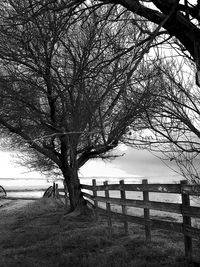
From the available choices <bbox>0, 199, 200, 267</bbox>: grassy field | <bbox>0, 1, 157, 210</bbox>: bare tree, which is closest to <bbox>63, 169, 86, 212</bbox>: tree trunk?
<bbox>0, 1, 157, 210</bbox>: bare tree

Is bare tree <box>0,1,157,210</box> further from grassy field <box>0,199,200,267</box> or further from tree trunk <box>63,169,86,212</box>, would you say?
grassy field <box>0,199,200,267</box>

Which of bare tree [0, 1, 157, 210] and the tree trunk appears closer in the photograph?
bare tree [0, 1, 157, 210]

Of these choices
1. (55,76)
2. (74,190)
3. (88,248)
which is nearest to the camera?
(88,248)

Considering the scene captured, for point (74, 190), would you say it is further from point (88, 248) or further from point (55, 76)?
point (88, 248)

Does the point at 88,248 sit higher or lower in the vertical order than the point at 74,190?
lower

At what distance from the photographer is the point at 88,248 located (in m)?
8.82

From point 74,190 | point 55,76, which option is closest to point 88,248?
point 55,76

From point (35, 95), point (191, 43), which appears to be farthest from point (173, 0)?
point (35, 95)

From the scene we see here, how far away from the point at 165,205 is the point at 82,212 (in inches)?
311

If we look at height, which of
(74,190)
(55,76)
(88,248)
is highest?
(55,76)

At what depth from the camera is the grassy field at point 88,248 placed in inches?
292

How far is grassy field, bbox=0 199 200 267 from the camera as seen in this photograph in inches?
292

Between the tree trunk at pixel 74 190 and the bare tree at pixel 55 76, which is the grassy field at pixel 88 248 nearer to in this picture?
the bare tree at pixel 55 76

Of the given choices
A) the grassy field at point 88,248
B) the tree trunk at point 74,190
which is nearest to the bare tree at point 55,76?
the tree trunk at point 74,190
